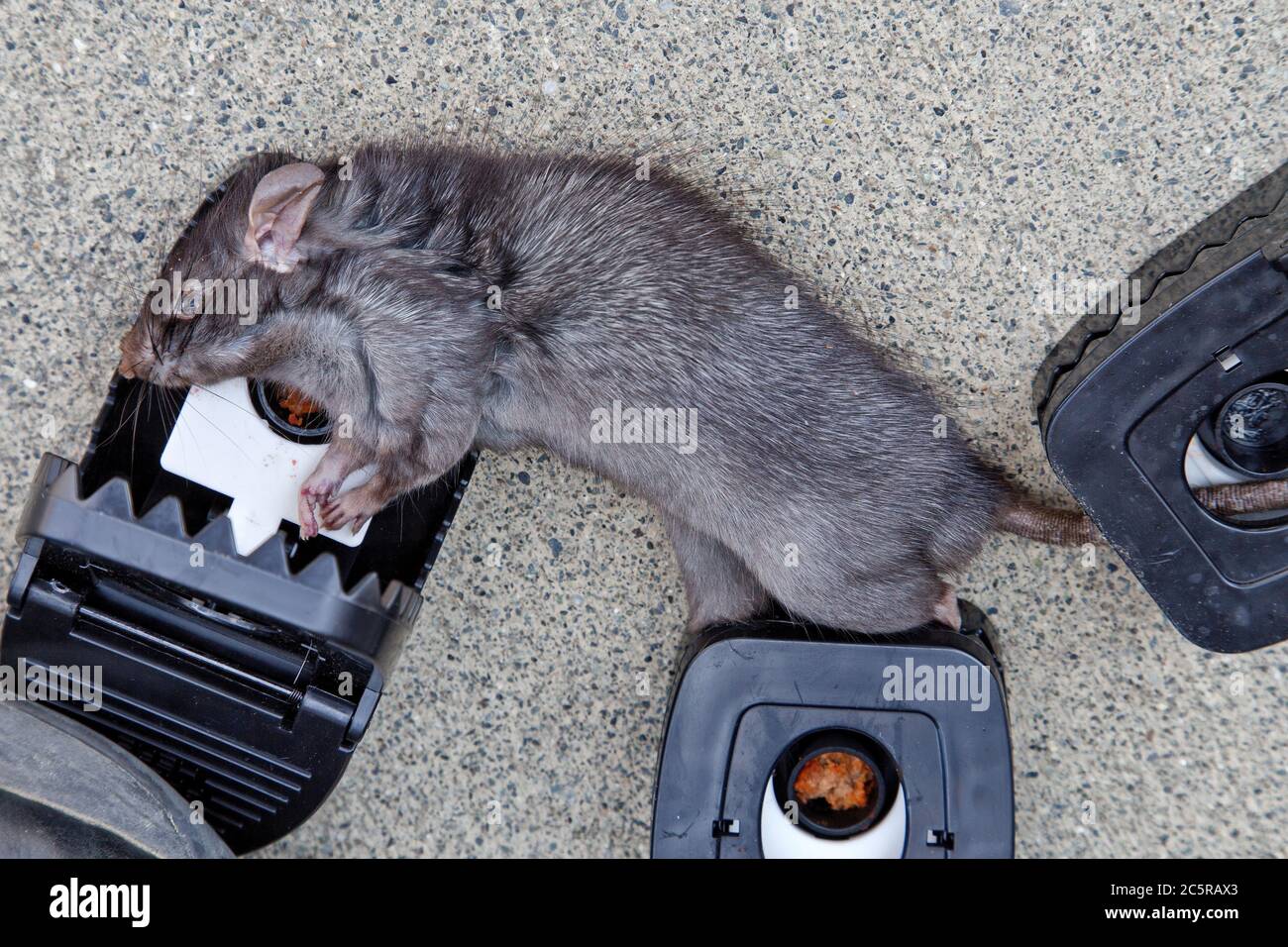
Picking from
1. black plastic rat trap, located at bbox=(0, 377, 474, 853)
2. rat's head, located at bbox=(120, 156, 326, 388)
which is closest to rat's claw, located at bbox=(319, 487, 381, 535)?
black plastic rat trap, located at bbox=(0, 377, 474, 853)

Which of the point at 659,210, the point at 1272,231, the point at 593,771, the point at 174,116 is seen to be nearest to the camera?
the point at 1272,231

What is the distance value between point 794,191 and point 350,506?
4.59 ft

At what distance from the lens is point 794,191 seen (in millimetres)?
2420

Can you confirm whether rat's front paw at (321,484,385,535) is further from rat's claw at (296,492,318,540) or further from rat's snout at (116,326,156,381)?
rat's snout at (116,326,156,381)

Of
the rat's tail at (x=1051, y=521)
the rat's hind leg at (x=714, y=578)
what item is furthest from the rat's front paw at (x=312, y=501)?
the rat's tail at (x=1051, y=521)

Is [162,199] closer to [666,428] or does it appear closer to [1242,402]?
[666,428]

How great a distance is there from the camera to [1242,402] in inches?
88.1

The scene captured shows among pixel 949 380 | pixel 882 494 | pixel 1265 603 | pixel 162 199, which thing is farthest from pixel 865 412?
pixel 162 199

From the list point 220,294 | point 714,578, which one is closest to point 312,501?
point 220,294

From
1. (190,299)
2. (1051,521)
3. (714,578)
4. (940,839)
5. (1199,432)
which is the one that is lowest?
(940,839)

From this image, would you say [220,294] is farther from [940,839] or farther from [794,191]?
[940,839]

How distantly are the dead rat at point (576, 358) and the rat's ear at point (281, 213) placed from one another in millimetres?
15

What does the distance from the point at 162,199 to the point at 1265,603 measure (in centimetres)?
301

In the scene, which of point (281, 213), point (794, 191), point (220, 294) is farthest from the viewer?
point (794, 191)
